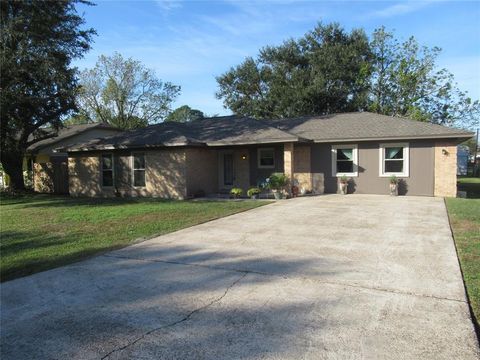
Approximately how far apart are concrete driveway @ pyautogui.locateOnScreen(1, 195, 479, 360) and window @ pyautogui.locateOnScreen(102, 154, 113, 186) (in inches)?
463

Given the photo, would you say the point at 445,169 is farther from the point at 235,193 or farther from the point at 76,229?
the point at 76,229

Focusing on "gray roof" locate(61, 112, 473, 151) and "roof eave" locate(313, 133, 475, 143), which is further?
"gray roof" locate(61, 112, 473, 151)

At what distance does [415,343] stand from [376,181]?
1332 centimetres

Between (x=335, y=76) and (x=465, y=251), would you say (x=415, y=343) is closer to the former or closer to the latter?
(x=465, y=251)

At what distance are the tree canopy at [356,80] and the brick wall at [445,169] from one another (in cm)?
1455

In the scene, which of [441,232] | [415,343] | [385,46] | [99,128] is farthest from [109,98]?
[415,343]

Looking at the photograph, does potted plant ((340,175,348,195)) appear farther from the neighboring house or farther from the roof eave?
the neighboring house

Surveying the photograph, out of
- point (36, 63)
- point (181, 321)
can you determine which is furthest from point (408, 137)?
point (36, 63)

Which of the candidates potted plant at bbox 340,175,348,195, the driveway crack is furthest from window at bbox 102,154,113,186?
the driveway crack

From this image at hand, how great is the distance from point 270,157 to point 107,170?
805cm

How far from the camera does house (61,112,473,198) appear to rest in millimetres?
14992

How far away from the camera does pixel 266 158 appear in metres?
17.5

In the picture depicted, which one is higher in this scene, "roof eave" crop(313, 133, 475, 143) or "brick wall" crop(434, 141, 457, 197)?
"roof eave" crop(313, 133, 475, 143)

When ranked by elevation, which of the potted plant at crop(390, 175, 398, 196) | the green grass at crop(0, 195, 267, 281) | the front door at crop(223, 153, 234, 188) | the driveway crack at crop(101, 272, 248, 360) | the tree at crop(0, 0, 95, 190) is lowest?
the driveway crack at crop(101, 272, 248, 360)
